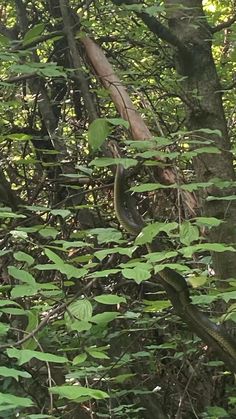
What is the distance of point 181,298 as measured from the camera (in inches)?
71.9

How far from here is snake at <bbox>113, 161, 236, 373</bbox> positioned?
5.90 ft

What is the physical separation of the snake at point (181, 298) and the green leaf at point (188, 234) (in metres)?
0.21

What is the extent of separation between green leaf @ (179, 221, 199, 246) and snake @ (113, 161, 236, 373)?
21cm

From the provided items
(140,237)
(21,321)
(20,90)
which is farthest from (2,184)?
(20,90)

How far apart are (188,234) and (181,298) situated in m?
0.36

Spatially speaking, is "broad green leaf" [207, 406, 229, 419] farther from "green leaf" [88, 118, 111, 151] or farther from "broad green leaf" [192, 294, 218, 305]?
"green leaf" [88, 118, 111, 151]

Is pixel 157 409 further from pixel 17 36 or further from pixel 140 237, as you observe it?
pixel 17 36

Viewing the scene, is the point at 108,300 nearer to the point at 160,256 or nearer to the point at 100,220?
the point at 160,256

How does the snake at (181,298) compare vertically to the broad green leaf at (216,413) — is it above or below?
above

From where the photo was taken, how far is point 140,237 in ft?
5.07

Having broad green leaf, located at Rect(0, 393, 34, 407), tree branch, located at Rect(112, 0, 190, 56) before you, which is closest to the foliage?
tree branch, located at Rect(112, 0, 190, 56)

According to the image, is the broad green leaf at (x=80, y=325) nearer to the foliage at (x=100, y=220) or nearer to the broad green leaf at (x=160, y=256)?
the foliage at (x=100, y=220)

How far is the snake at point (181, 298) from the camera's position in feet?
5.90

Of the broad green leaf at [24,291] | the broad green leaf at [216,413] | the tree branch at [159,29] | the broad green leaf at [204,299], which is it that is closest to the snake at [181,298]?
the broad green leaf at [204,299]
